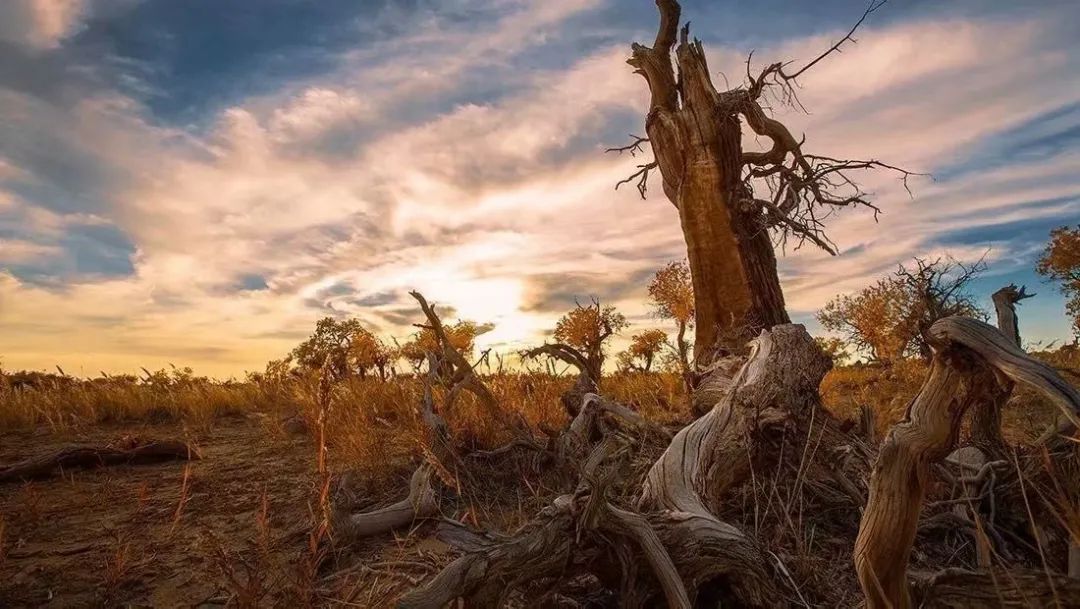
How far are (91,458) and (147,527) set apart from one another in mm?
2086

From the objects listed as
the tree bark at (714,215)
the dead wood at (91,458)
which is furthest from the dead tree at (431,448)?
the tree bark at (714,215)

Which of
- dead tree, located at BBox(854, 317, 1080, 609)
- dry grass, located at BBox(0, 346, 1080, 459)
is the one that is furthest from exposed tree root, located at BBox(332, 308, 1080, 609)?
dry grass, located at BBox(0, 346, 1080, 459)

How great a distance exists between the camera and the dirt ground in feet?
10.9

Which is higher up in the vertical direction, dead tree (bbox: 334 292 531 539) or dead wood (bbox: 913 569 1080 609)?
dead tree (bbox: 334 292 531 539)

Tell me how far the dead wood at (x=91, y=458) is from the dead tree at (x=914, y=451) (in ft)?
18.6

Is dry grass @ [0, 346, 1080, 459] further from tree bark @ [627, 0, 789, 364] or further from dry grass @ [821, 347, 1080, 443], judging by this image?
tree bark @ [627, 0, 789, 364]

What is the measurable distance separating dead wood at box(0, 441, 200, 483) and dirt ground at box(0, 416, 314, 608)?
13 centimetres

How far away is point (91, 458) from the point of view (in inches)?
225

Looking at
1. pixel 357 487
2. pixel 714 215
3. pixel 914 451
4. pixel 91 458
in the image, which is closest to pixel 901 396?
pixel 714 215

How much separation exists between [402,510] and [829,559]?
273cm

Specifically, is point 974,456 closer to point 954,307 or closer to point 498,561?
point 954,307

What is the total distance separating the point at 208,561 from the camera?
3.68 metres

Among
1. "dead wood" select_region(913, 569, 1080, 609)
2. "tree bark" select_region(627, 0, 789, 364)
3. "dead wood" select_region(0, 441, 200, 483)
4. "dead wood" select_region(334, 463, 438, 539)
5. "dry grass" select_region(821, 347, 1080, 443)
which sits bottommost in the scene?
"dry grass" select_region(821, 347, 1080, 443)

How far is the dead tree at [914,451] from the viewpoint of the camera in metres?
1.89
